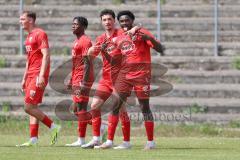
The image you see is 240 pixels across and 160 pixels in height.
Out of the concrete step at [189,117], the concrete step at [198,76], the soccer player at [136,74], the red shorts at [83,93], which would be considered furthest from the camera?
the concrete step at [198,76]

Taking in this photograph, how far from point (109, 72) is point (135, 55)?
2.15ft

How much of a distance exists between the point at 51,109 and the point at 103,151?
762 cm

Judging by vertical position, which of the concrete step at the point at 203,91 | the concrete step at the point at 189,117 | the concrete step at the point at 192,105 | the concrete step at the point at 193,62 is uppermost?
the concrete step at the point at 193,62

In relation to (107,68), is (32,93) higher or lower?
lower

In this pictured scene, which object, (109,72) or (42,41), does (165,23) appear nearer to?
(109,72)

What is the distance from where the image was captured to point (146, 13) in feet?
85.8

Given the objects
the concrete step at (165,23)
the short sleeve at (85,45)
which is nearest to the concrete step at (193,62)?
the concrete step at (165,23)

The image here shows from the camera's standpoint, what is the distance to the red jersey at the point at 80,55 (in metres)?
16.6

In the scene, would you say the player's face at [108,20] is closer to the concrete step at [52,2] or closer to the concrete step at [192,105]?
the concrete step at [192,105]

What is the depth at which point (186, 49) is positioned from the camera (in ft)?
80.7

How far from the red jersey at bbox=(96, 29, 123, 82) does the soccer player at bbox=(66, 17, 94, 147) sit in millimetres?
349

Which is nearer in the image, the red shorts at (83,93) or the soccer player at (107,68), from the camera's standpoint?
the soccer player at (107,68)

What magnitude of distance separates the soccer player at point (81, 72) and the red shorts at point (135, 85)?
0.71 metres

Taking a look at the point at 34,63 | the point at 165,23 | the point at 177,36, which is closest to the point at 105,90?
the point at 34,63
